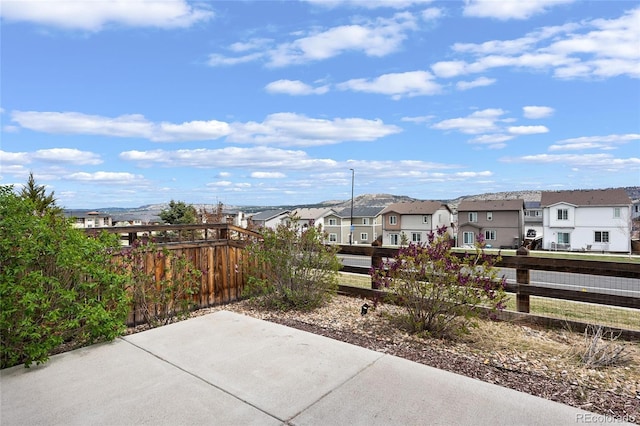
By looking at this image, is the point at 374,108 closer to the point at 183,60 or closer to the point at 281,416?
the point at 183,60

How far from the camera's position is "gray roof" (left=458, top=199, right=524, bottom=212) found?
3803 centimetres

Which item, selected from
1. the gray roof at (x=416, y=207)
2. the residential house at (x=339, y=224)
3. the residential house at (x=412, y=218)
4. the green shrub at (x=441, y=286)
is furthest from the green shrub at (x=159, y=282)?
the residential house at (x=339, y=224)

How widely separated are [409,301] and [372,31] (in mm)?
5902

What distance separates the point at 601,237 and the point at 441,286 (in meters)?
39.7

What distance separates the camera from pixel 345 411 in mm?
2232

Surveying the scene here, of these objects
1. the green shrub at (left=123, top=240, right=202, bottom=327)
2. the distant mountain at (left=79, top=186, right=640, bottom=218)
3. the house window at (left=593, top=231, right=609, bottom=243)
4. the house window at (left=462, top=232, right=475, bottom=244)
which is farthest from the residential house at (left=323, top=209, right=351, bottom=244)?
the green shrub at (left=123, top=240, right=202, bottom=327)

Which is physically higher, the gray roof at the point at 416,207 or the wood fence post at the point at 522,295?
the gray roof at the point at 416,207

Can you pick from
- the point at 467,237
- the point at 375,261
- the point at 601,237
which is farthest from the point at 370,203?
the point at 375,261

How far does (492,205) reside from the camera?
3906 cm

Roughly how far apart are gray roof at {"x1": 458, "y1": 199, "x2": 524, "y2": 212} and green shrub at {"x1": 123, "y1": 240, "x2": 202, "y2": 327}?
3991cm

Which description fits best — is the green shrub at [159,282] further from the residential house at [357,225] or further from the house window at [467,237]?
the residential house at [357,225]

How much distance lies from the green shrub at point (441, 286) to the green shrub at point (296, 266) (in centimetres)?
129

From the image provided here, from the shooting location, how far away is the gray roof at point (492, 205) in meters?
38.0

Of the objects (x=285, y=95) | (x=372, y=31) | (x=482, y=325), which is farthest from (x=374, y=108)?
(x=482, y=325)
